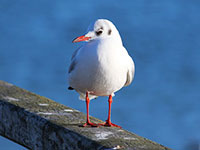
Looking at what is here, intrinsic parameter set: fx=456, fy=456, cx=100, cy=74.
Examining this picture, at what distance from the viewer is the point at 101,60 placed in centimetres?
342

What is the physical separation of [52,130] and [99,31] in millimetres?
1011

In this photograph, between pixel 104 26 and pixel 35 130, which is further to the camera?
pixel 104 26

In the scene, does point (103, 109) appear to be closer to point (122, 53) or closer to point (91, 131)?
point (122, 53)

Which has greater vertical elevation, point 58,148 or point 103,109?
point 103,109

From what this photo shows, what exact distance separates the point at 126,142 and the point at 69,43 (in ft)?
43.6

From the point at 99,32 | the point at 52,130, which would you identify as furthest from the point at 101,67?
the point at 52,130

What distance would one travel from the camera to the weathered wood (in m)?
2.58

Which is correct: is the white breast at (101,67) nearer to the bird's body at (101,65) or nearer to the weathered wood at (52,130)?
the bird's body at (101,65)

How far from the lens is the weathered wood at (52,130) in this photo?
2582mm

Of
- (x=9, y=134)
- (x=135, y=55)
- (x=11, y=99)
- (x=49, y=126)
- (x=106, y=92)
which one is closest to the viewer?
(x=49, y=126)

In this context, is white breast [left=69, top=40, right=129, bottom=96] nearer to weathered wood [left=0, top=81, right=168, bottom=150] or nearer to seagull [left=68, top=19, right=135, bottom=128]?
seagull [left=68, top=19, right=135, bottom=128]

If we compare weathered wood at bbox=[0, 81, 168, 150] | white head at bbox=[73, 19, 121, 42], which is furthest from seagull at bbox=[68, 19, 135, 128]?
weathered wood at bbox=[0, 81, 168, 150]

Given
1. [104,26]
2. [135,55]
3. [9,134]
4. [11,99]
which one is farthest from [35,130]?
[135,55]

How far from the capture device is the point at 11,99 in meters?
3.37
